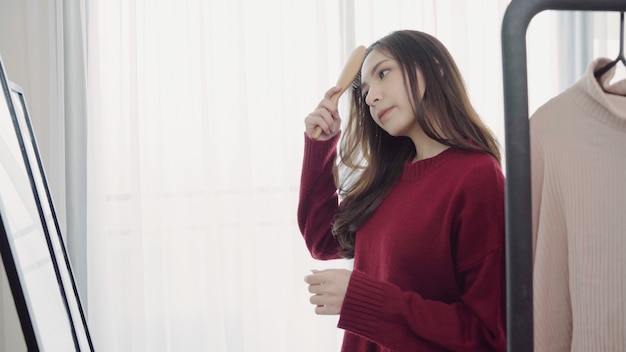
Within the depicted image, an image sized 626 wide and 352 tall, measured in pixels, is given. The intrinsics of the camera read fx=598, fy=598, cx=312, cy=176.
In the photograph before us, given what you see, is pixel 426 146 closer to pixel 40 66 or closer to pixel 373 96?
pixel 373 96

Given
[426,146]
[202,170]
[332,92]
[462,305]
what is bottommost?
[462,305]

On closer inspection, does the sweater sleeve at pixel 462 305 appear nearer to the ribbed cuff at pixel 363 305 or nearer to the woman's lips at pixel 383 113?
the ribbed cuff at pixel 363 305

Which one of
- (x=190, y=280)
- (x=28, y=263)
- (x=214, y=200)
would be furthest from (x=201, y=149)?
(x=28, y=263)

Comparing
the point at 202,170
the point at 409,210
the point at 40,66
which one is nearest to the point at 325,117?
the point at 409,210

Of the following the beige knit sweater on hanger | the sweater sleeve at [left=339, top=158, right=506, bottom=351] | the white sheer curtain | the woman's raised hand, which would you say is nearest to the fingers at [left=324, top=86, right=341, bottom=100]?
the woman's raised hand

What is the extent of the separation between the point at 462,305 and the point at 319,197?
432 millimetres

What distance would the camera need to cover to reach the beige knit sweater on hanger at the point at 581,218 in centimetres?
66

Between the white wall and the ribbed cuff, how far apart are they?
1.44 m

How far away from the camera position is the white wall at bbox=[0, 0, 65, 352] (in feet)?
6.78

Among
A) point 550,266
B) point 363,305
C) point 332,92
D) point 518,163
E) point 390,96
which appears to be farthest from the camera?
point 332,92

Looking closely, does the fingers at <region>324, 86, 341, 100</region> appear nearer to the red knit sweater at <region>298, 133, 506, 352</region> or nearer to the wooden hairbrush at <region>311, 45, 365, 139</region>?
the wooden hairbrush at <region>311, 45, 365, 139</region>

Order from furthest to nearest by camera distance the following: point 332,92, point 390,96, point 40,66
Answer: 1. point 40,66
2. point 332,92
3. point 390,96

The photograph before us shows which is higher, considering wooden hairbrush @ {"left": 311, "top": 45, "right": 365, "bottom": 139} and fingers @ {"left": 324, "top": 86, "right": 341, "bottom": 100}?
wooden hairbrush @ {"left": 311, "top": 45, "right": 365, "bottom": 139}

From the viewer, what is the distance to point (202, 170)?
2.17m
